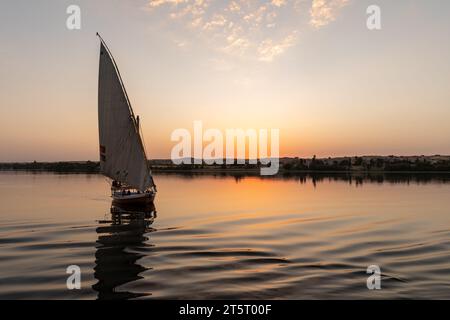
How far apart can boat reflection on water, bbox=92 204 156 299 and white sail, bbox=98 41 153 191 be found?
611cm

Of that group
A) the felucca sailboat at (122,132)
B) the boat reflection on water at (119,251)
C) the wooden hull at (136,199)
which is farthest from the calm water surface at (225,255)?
the felucca sailboat at (122,132)

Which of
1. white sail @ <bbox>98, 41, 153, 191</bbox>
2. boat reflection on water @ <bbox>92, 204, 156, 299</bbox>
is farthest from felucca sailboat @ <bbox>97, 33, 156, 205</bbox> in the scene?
boat reflection on water @ <bbox>92, 204, 156, 299</bbox>

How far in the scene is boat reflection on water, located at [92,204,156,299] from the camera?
16.4m

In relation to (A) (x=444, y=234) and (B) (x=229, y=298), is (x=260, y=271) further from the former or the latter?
(A) (x=444, y=234)

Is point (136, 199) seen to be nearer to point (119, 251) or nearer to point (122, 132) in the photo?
point (122, 132)

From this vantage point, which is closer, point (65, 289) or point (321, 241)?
point (65, 289)

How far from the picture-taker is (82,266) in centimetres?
1970

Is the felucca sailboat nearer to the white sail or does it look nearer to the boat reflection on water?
the white sail

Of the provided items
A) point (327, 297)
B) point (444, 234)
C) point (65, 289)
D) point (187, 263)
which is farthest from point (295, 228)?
point (65, 289)

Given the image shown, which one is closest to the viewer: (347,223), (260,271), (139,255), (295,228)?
(260,271)

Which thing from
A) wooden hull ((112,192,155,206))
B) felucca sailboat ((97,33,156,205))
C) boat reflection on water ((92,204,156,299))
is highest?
felucca sailboat ((97,33,156,205))

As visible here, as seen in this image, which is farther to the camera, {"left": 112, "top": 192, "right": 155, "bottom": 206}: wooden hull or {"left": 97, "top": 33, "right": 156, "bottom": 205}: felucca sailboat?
{"left": 97, "top": 33, "right": 156, "bottom": 205}: felucca sailboat

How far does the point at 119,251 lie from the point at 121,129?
26456 millimetres
